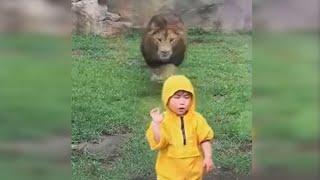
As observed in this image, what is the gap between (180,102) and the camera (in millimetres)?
2666

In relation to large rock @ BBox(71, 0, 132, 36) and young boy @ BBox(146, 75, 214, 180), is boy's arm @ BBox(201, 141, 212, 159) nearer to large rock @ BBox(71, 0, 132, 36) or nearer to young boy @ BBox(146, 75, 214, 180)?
young boy @ BBox(146, 75, 214, 180)

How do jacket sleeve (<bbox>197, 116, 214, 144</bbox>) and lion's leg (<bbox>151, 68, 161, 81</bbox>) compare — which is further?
lion's leg (<bbox>151, 68, 161, 81</bbox>)

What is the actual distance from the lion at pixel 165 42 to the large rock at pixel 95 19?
0.13m

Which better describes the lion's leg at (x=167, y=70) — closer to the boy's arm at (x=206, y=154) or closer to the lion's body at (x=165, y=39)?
the lion's body at (x=165, y=39)

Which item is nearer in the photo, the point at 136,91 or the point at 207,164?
the point at 207,164

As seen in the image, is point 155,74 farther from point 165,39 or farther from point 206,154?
point 206,154

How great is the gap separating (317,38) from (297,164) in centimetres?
68

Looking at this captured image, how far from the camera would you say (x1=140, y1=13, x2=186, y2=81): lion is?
9.60 feet

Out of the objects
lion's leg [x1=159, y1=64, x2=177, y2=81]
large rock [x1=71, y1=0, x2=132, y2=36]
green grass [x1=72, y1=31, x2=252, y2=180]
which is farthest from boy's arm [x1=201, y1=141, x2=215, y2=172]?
large rock [x1=71, y1=0, x2=132, y2=36]

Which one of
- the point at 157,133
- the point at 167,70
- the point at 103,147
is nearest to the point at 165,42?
the point at 167,70

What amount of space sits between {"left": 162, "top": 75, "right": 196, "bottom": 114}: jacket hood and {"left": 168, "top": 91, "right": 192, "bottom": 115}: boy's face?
19 millimetres

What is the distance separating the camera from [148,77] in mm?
2998

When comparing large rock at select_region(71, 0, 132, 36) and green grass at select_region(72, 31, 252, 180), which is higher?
large rock at select_region(71, 0, 132, 36)

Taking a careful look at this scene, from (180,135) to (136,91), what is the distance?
43 cm
